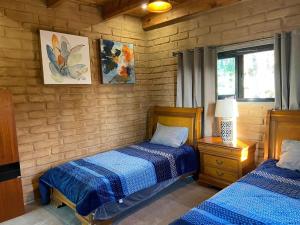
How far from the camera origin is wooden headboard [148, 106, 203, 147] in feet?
11.3

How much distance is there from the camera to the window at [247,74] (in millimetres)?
2975

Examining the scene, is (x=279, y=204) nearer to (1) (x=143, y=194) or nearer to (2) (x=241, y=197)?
(2) (x=241, y=197)

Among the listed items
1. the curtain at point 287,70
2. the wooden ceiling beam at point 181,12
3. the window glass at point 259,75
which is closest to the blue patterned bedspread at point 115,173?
the window glass at point 259,75

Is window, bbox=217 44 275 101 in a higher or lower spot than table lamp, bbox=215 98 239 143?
higher

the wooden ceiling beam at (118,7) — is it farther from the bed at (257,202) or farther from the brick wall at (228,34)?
the bed at (257,202)

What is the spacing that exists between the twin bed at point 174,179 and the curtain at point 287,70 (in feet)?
0.45

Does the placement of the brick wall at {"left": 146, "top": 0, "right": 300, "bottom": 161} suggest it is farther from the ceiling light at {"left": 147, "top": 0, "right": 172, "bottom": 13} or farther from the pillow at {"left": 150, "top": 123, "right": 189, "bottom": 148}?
the ceiling light at {"left": 147, "top": 0, "right": 172, "bottom": 13}

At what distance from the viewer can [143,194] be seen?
272cm

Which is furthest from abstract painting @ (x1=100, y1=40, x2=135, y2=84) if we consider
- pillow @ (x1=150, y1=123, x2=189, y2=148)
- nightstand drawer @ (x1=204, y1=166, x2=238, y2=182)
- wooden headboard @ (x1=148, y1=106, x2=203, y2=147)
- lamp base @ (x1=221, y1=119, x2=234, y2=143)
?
nightstand drawer @ (x1=204, y1=166, x2=238, y2=182)

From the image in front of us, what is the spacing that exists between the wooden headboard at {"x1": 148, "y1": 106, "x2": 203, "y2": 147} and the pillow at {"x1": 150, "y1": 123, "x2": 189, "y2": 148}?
0.10m

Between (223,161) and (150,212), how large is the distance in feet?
3.60

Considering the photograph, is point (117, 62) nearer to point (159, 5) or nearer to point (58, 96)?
point (58, 96)

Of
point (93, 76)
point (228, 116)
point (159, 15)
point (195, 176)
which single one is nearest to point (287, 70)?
point (228, 116)

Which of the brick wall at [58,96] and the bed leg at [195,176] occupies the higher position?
the brick wall at [58,96]
